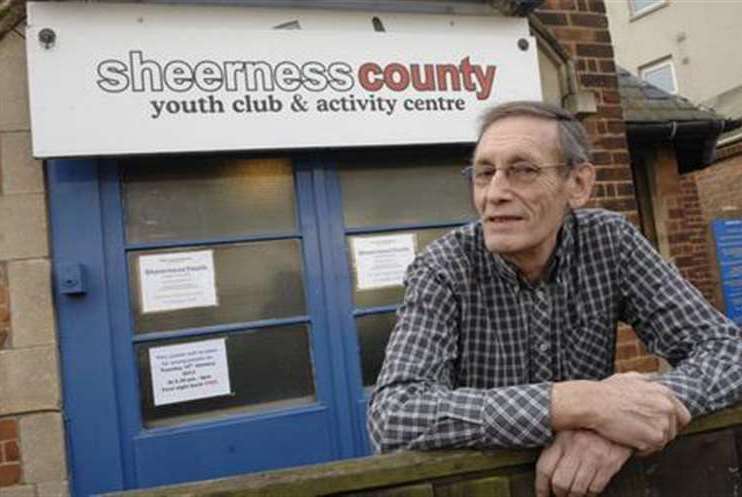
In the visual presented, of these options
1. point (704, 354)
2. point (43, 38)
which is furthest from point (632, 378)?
point (43, 38)

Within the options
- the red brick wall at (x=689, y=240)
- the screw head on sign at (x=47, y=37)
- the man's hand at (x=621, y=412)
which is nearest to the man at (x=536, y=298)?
the man's hand at (x=621, y=412)

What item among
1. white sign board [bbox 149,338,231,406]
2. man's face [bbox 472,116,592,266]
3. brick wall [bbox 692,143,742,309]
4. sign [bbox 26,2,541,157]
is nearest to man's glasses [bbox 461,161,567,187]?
man's face [bbox 472,116,592,266]

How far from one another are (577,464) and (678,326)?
2.28 ft

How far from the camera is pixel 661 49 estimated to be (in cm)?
1838

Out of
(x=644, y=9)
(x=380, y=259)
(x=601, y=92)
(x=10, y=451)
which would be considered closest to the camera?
(x=10, y=451)

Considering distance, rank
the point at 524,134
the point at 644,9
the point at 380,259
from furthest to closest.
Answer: the point at 644,9 < the point at 380,259 < the point at 524,134

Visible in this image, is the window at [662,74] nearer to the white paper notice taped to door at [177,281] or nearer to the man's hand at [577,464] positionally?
the white paper notice taped to door at [177,281]

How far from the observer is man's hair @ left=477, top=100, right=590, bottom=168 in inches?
73.4

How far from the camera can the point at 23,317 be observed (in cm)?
315

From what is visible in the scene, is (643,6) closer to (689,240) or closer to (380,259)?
(689,240)

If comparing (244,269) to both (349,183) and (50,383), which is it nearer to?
(349,183)

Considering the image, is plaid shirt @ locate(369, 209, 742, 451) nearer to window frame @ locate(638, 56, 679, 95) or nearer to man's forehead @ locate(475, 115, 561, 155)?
man's forehead @ locate(475, 115, 561, 155)

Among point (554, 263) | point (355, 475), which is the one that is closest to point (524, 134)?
point (554, 263)

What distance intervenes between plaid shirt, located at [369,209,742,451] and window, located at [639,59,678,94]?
17.6 metres
